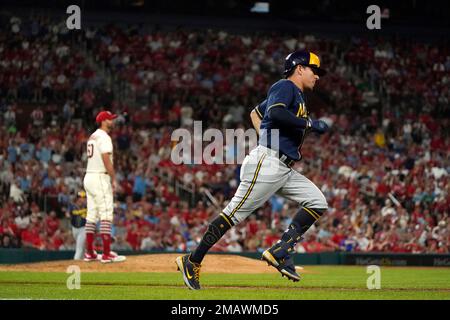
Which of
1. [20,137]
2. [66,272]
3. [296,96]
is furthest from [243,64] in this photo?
[296,96]

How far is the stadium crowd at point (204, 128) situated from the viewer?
21.0 meters

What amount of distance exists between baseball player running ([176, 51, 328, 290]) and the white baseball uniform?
444 cm

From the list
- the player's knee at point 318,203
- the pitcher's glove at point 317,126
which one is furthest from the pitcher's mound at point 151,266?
the pitcher's glove at point 317,126

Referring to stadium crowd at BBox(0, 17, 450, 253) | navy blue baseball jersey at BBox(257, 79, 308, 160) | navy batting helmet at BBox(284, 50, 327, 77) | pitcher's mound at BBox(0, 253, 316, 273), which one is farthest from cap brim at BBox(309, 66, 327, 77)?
stadium crowd at BBox(0, 17, 450, 253)

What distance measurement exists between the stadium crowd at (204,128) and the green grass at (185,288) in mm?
8094

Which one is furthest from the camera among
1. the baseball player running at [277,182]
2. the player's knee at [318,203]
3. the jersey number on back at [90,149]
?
the jersey number on back at [90,149]

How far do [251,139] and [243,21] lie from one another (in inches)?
313

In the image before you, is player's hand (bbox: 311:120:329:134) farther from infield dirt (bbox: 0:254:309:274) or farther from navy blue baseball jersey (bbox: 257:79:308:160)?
infield dirt (bbox: 0:254:309:274)

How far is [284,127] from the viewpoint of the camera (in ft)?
29.4

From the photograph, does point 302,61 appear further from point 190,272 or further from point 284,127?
point 190,272

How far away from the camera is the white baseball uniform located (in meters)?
13.2

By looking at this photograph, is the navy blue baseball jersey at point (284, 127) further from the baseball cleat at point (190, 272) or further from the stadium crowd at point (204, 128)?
the stadium crowd at point (204, 128)

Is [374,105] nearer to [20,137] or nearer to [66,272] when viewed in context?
[20,137]

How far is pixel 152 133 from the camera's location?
24.3m
